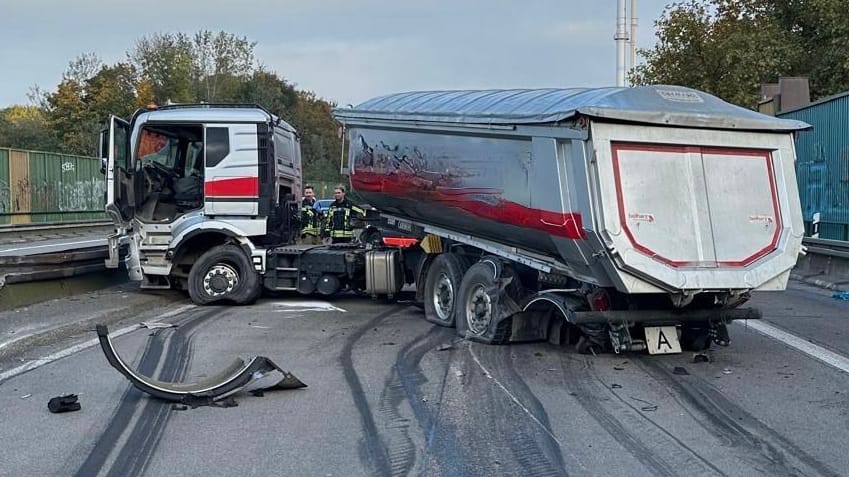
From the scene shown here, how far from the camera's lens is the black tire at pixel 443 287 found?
1115cm

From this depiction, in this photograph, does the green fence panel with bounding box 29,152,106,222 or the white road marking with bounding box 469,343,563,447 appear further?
the green fence panel with bounding box 29,152,106,222

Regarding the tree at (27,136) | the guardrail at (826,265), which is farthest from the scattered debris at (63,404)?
the tree at (27,136)

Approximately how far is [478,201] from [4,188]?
24.6 metres

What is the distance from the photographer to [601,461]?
19.2 feet

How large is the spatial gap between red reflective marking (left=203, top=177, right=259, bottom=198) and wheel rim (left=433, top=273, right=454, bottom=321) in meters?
3.28

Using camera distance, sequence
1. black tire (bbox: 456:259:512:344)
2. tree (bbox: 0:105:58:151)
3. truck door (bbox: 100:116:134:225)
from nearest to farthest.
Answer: black tire (bbox: 456:259:512:344)
truck door (bbox: 100:116:134:225)
tree (bbox: 0:105:58:151)

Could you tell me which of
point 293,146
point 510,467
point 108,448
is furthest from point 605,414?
point 293,146

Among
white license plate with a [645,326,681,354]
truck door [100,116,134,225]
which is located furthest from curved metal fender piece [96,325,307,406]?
truck door [100,116,134,225]

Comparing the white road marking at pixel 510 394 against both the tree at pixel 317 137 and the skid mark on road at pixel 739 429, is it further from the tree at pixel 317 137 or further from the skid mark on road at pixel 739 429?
the tree at pixel 317 137

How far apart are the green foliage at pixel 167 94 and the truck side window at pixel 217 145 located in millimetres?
34302

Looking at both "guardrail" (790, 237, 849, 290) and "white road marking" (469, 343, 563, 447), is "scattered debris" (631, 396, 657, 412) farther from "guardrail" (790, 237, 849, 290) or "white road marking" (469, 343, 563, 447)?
"guardrail" (790, 237, 849, 290)

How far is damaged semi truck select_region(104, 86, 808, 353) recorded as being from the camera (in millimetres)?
8164

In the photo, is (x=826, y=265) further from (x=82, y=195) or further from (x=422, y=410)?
(x=82, y=195)

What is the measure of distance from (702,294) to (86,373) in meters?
5.79
